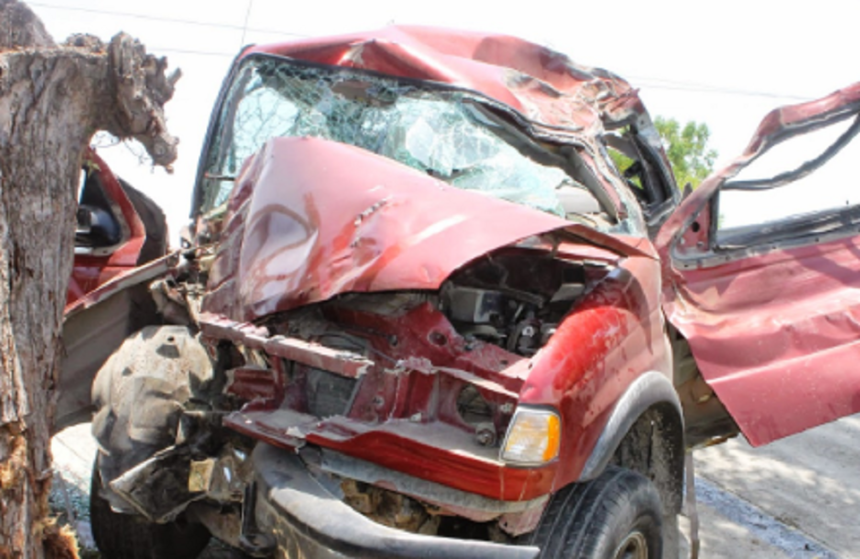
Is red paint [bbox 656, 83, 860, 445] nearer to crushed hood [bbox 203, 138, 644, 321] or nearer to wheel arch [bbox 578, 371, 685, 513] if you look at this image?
wheel arch [bbox 578, 371, 685, 513]

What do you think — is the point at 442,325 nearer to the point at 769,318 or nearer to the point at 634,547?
the point at 634,547

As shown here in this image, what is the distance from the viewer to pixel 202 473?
9.25ft

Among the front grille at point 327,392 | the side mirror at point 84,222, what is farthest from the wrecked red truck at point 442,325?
the side mirror at point 84,222

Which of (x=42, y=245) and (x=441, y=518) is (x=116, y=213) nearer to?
(x=42, y=245)

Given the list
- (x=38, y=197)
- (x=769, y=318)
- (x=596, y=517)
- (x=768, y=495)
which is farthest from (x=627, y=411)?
(x=768, y=495)

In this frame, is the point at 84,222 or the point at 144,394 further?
the point at 84,222

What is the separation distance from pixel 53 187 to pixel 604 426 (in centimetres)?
206

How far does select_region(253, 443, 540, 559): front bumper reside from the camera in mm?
2029

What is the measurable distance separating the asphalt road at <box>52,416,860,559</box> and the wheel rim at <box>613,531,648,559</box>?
1580 mm

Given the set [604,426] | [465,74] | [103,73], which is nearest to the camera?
[604,426]

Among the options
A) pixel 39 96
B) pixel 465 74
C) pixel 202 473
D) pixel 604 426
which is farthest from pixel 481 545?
pixel 465 74

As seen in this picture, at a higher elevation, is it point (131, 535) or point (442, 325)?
point (442, 325)

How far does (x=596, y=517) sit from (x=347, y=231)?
1249 millimetres

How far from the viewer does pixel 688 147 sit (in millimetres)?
12656
